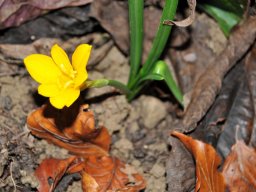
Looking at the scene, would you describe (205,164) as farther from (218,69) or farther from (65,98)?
(65,98)

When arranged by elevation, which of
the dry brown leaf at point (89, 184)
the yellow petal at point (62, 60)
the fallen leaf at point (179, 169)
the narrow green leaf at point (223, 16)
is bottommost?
the dry brown leaf at point (89, 184)

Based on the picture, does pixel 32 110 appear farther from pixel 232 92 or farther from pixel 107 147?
pixel 232 92

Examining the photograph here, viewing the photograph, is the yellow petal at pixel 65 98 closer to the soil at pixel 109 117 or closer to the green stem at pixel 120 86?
the green stem at pixel 120 86

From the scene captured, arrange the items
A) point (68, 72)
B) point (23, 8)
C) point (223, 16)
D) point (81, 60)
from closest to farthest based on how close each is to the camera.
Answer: point (81, 60) < point (68, 72) < point (23, 8) < point (223, 16)

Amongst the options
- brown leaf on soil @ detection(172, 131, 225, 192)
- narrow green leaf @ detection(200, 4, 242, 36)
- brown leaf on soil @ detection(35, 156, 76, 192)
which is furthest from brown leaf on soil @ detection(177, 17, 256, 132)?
brown leaf on soil @ detection(35, 156, 76, 192)

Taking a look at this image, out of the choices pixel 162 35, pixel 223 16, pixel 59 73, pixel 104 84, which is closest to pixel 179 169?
pixel 104 84

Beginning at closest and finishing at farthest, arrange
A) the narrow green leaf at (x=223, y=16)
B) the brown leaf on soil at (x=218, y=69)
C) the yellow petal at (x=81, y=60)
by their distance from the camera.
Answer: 1. the yellow petal at (x=81, y=60)
2. the brown leaf on soil at (x=218, y=69)
3. the narrow green leaf at (x=223, y=16)

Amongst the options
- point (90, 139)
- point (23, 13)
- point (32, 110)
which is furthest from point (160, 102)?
point (23, 13)

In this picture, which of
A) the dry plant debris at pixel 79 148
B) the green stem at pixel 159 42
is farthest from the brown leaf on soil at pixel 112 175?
the green stem at pixel 159 42
